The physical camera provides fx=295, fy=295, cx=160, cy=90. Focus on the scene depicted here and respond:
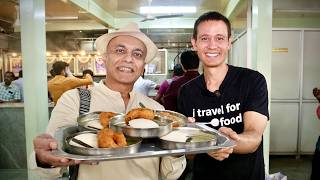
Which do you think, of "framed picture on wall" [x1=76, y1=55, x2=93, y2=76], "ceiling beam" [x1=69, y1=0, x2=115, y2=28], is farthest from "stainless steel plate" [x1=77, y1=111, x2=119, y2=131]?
"framed picture on wall" [x1=76, y1=55, x2=93, y2=76]

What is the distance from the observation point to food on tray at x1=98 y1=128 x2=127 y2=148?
1.02 metres

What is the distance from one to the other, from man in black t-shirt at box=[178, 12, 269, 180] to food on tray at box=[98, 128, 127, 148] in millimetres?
645

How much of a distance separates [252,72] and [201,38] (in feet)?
1.14

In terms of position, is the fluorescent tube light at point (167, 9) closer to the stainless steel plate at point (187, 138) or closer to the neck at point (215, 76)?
the neck at point (215, 76)

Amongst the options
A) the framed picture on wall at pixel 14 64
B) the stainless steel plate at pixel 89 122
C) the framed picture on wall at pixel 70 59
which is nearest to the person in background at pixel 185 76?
the stainless steel plate at pixel 89 122

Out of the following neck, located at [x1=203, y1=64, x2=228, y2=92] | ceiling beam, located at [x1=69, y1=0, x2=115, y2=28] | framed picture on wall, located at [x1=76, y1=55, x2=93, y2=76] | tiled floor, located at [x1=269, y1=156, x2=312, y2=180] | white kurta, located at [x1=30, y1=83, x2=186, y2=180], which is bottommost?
tiled floor, located at [x1=269, y1=156, x2=312, y2=180]

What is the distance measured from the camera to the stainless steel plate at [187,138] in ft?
3.50

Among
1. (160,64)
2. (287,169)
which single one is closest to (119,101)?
(287,169)

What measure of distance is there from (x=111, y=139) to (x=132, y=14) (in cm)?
802

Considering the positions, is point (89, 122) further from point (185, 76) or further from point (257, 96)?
point (185, 76)

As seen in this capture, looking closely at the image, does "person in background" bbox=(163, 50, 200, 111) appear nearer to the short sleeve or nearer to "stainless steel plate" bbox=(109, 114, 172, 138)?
the short sleeve

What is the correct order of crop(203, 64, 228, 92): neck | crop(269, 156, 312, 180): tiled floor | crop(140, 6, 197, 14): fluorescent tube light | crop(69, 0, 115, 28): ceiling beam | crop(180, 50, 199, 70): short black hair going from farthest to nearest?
crop(140, 6, 197, 14): fluorescent tube light < crop(69, 0, 115, 28): ceiling beam < crop(269, 156, 312, 180): tiled floor < crop(180, 50, 199, 70): short black hair < crop(203, 64, 228, 92): neck

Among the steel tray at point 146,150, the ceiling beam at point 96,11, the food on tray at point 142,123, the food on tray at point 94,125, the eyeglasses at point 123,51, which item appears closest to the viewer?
the steel tray at point 146,150

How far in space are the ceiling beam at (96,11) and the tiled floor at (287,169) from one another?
328 cm
